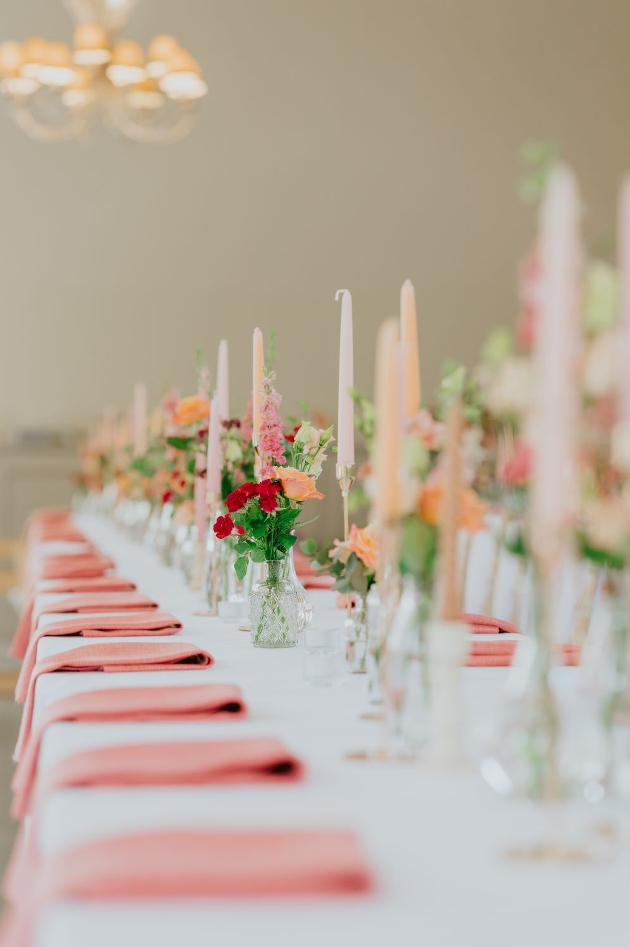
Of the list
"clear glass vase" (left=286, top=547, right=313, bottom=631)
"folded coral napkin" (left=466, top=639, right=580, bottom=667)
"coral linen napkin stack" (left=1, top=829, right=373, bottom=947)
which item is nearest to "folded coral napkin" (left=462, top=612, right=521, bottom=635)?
"folded coral napkin" (left=466, top=639, right=580, bottom=667)

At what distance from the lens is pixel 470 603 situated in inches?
141

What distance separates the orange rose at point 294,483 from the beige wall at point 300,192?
21.7ft

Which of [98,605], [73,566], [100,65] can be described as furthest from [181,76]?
[98,605]

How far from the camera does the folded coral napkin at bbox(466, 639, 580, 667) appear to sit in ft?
6.20

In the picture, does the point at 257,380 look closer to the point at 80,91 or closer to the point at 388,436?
the point at 388,436

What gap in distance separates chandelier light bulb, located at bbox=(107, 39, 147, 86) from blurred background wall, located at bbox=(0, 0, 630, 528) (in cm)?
295

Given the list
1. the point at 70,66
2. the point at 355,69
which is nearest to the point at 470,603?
the point at 70,66

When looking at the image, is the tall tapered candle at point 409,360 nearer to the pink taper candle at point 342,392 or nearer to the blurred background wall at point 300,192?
the pink taper candle at point 342,392

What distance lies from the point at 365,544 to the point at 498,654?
40 cm

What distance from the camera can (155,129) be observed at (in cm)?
875

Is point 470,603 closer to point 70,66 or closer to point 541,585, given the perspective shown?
point 541,585

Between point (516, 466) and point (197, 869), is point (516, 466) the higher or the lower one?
the higher one

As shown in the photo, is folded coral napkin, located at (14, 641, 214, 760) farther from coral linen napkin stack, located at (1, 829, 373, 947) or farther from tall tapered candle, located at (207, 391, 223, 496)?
coral linen napkin stack, located at (1, 829, 373, 947)

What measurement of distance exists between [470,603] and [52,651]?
1.78 m
